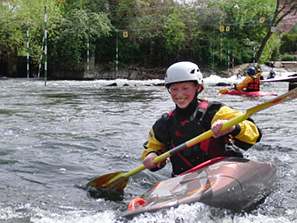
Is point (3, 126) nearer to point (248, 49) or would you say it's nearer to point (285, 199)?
point (285, 199)

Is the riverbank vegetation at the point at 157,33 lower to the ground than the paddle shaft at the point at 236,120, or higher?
higher

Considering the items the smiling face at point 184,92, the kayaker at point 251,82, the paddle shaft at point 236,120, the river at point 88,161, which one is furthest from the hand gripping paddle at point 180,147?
the kayaker at point 251,82

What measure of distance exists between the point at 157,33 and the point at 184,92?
19870 mm

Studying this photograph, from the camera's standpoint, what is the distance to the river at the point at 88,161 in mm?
2455

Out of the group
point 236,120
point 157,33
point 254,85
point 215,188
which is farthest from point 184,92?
point 157,33

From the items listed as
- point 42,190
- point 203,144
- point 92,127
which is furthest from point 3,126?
point 203,144

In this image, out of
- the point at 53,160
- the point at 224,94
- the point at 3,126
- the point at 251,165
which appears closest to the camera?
the point at 251,165

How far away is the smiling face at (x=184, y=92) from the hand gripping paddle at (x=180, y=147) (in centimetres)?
33

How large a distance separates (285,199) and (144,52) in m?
20.5

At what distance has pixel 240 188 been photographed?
7.91 feet

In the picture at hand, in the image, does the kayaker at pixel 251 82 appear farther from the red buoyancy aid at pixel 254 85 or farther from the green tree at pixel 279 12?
the green tree at pixel 279 12

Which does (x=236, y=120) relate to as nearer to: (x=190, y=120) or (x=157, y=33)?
(x=190, y=120)

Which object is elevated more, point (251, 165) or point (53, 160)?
point (251, 165)

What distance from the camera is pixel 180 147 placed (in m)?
2.59
